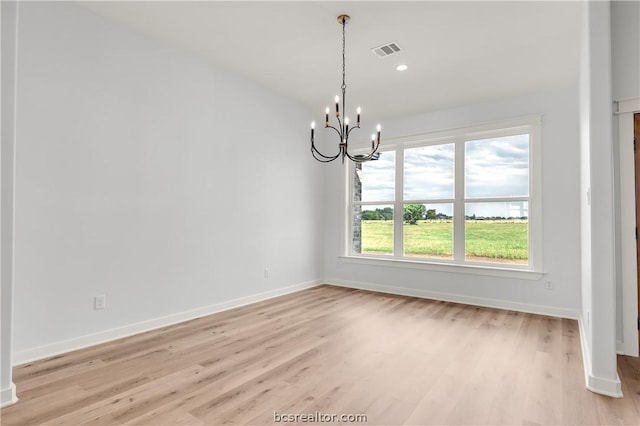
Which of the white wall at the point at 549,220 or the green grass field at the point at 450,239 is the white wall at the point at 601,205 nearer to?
the white wall at the point at 549,220

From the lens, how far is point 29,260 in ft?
8.70

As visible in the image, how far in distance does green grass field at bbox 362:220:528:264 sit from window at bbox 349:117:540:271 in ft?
0.04

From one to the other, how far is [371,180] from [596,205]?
373cm

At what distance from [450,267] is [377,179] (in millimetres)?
1853

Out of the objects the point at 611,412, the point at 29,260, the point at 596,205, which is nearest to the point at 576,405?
the point at 611,412

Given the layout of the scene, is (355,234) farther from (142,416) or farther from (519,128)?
(142,416)

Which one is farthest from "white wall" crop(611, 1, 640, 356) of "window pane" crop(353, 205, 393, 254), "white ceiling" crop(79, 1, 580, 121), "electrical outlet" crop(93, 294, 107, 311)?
"electrical outlet" crop(93, 294, 107, 311)

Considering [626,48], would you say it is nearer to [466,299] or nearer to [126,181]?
[466,299]

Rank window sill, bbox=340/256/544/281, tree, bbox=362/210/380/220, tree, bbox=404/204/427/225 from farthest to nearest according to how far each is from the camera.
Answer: tree, bbox=362/210/380/220
tree, bbox=404/204/427/225
window sill, bbox=340/256/544/281

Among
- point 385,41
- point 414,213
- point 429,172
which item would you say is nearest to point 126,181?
point 385,41

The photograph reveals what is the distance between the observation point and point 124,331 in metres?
3.22

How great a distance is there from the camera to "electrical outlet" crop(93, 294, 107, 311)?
119 inches

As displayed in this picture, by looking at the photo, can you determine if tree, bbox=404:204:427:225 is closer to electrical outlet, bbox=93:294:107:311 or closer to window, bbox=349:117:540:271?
window, bbox=349:117:540:271

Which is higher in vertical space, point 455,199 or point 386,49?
point 386,49
